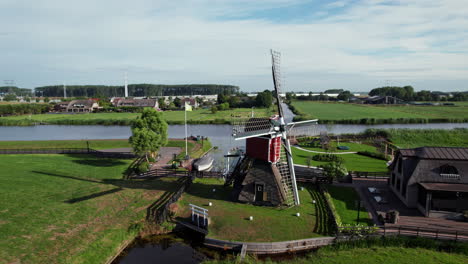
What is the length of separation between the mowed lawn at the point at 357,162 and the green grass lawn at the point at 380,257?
15.6 m

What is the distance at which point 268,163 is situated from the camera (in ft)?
66.7

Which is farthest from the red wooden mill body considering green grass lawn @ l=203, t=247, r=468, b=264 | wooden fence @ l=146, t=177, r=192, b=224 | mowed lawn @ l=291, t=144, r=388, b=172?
mowed lawn @ l=291, t=144, r=388, b=172

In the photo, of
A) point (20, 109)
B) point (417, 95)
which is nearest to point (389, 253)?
point (20, 109)

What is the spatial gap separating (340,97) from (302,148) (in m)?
148

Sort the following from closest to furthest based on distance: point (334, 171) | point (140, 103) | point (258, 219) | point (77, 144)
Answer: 1. point (258, 219)
2. point (334, 171)
3. point (77, 144)
4. point (140, 103)

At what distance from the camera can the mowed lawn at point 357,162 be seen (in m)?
31.2

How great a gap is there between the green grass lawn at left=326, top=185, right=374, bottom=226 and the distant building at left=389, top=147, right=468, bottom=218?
142 inches

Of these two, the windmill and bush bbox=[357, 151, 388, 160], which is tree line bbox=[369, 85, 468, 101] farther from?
the windmill

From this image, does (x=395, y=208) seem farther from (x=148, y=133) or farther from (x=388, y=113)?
(x=388, y=113)

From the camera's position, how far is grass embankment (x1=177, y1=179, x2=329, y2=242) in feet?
55.5

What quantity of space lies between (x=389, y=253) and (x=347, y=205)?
5.91m

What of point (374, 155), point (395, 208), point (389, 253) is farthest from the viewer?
point (374, 155)

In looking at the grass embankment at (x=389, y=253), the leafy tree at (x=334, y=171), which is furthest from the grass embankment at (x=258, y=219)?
the leafy tree at (x=334, y=171)

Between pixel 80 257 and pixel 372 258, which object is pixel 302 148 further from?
pixel 80 257
